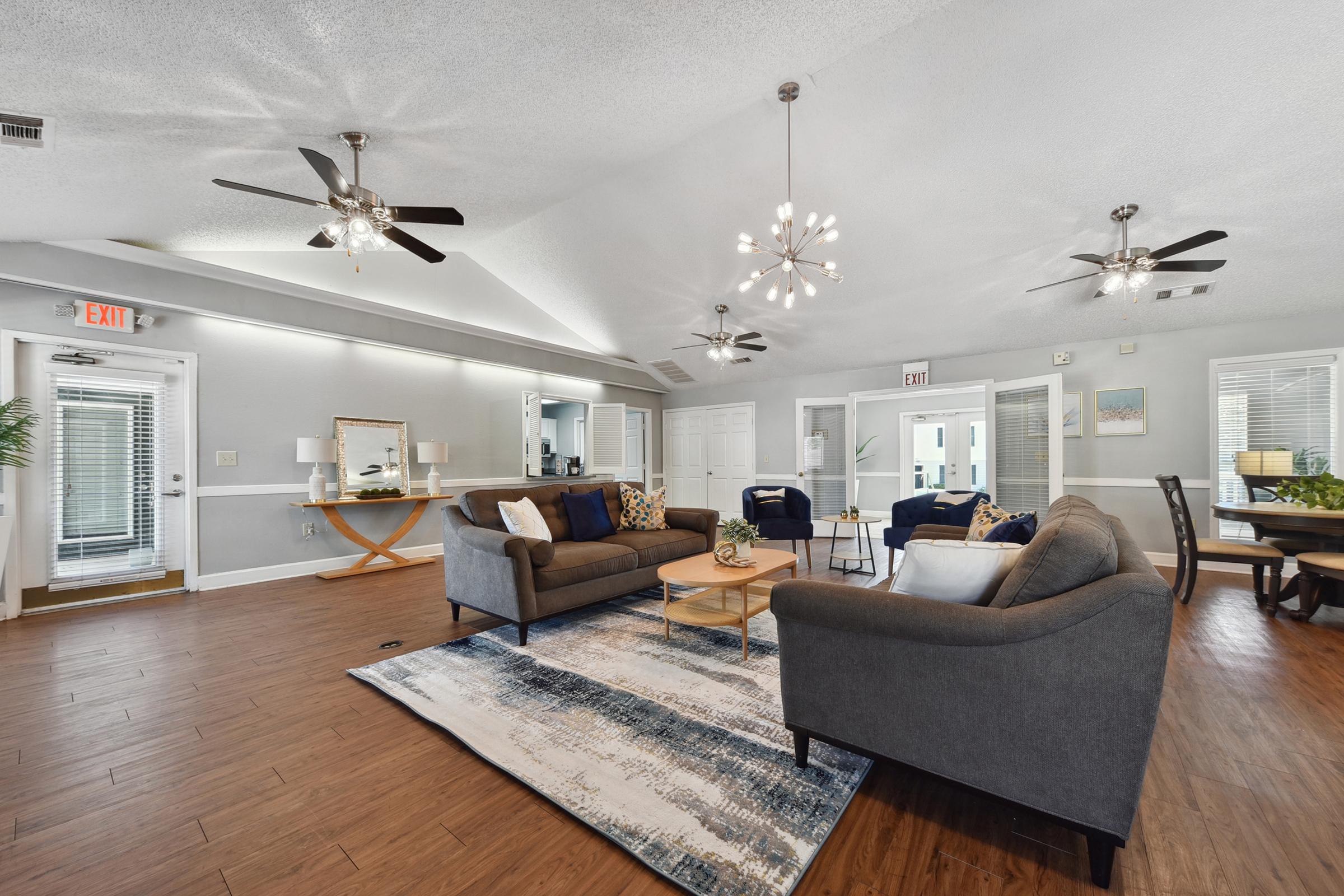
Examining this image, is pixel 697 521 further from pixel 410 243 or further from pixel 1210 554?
pixel 1210 554

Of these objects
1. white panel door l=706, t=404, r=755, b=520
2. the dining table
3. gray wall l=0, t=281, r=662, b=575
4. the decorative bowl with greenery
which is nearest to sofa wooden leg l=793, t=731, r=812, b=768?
the dining table

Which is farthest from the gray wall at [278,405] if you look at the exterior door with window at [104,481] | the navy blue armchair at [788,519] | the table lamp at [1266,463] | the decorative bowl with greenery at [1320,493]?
the table lamp at [1266,463]

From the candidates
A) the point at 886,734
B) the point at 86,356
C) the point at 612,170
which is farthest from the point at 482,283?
the point at 886,734

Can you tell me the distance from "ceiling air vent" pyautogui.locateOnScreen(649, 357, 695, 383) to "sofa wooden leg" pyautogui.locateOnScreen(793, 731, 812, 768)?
6.57 m

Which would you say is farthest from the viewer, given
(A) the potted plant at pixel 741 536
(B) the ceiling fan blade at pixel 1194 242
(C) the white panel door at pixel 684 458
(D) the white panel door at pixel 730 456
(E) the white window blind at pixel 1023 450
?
(C) the white panel door at pixel 684 458

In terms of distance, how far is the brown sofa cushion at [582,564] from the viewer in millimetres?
3205

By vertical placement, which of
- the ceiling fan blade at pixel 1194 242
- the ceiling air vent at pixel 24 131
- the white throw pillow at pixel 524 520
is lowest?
the white throw pillow at pixel 524 520

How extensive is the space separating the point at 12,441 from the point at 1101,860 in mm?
5827

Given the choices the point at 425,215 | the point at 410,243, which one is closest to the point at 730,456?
the point at 410,243

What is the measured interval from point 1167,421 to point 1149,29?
166 inches

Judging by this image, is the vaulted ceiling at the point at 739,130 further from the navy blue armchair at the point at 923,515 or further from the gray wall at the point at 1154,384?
the navy blue armchair at the point at 923,515

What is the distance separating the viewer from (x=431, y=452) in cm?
567

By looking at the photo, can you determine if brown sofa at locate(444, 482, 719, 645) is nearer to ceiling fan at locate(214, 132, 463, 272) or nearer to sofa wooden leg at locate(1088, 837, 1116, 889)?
ceiling fan at locate(214, 132, 463, 272)

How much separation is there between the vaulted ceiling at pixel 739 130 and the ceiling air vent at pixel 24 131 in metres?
0.09
